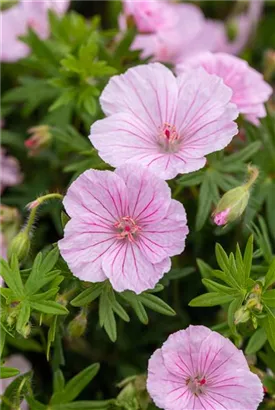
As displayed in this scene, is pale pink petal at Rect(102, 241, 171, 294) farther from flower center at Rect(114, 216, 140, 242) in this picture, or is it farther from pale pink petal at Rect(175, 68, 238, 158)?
pale pink petal at Rect(175, 68, 238, 158)

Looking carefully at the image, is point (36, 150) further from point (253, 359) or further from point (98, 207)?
point (253, 359)

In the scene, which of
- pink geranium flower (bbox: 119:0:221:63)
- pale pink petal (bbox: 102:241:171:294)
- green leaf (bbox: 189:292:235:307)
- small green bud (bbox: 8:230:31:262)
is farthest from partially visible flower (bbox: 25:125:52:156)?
green leaf (bbox: 189:292:235:307)

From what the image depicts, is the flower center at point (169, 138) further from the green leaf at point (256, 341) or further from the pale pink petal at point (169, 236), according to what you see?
the green leaf at point (256, 341)

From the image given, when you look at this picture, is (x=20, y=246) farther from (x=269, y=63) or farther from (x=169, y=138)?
(x=269, y=63)

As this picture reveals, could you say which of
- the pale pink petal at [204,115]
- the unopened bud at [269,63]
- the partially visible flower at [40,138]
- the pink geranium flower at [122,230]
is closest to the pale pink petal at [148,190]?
the pink geranium flower at [122,230]

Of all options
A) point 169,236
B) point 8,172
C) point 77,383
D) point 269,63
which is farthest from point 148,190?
point 269,63

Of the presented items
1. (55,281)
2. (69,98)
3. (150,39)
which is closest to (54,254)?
(55,281)
